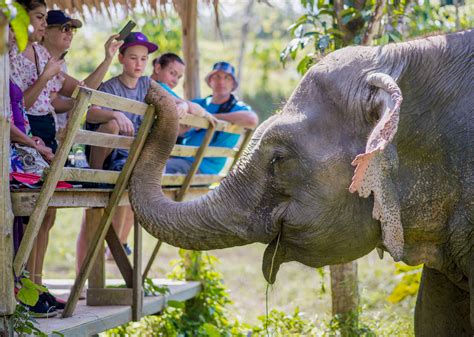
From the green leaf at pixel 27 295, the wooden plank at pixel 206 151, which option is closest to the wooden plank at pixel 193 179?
the wooden plank at pixel 206 151

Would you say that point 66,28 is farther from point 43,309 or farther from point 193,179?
point 43,309

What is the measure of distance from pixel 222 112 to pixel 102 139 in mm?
2476

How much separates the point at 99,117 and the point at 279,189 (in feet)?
5.82

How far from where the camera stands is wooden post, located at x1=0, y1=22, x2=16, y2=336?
15.6ft

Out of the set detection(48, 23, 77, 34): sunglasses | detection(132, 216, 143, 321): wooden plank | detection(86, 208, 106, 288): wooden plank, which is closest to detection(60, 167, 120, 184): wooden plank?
detection(86, 208, 106, 288): wooden plank

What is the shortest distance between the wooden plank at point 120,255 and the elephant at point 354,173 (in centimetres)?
157

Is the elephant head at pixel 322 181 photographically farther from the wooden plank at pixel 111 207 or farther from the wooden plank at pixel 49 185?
the wooden plank at pixel 111 207

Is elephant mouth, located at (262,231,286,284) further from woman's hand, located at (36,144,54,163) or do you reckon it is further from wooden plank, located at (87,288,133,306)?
wooden plank, located at (87,288,133,306)

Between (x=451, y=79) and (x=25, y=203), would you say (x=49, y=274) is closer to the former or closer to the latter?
(x=25, y=203)

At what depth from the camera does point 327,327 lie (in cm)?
759

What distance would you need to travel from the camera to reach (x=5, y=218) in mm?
4820

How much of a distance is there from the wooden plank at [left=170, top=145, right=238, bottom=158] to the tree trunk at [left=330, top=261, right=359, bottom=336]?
131 centimetres

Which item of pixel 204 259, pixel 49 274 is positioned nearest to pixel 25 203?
pixel 204 259

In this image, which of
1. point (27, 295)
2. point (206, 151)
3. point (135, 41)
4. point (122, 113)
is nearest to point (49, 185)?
point (27, 295)
